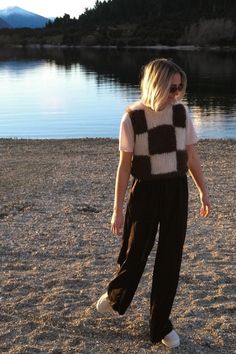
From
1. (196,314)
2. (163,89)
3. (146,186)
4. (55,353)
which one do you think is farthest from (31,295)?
(163,89)

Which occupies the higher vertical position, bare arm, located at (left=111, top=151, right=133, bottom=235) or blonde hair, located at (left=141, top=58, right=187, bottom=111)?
blonde hair, located at (left=141, top=58, right=187, bottom=111)

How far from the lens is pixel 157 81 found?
12.5 ft

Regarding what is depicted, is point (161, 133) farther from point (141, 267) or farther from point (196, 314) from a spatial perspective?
point (196, 314)

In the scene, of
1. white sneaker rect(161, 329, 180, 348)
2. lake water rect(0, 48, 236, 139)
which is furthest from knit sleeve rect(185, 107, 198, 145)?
lake water rect(0, 48, 236, 139)

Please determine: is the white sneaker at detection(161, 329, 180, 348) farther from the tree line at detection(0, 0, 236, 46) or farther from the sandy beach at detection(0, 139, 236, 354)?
the tree line at detection(0, 0, 236, 46)

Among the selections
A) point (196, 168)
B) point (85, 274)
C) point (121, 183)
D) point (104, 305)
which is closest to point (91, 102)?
point (85, 274)

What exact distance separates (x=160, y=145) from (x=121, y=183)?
1.30 feet

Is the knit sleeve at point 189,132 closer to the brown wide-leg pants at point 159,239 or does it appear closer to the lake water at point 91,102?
the brown wide-leg pants at point 159,239

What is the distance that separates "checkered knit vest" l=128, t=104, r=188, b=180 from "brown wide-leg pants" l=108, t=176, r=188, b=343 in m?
0.07

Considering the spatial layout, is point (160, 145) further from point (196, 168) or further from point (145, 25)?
point (145, 25)

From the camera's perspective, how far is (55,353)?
13.8 ft

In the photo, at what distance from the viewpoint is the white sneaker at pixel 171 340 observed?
168 inches

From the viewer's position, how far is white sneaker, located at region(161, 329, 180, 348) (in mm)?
4258

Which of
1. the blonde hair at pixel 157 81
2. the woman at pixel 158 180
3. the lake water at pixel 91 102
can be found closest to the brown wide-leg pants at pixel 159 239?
the woman at pixel 158 180
